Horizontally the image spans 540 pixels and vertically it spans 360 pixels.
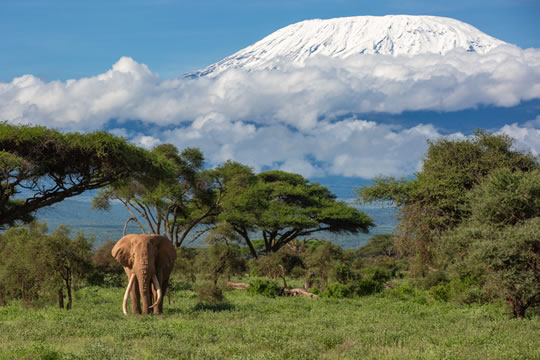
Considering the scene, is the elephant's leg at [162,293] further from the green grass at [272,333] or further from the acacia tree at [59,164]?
the acacia tree at [59,164]

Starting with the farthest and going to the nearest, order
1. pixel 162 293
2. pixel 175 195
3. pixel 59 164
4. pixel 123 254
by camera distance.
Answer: pixel 175 195 < pixel 59 164 < pixel 123 254 < pixel 162 293

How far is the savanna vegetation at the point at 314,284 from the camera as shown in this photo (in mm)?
12500

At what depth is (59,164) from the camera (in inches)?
965

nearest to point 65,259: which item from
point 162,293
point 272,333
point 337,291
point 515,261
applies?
point 162,293

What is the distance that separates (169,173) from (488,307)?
Answer: 1459 cm

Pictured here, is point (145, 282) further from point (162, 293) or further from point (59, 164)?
point (59, 164)

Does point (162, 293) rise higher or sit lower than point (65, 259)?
lower

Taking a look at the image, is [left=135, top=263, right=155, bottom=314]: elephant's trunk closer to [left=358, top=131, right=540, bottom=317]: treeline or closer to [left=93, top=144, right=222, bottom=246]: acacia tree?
[left=358, top=131, right=540, bottom=317]: treeline

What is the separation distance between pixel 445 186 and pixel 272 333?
52.8ft

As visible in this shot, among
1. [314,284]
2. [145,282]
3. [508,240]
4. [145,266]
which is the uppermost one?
[508,240]

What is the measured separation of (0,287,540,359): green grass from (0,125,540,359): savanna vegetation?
0.05 meters

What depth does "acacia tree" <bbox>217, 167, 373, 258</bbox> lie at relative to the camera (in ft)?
152

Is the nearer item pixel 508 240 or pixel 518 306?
pixel 508 240

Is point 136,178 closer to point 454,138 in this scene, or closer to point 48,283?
point 48,283
